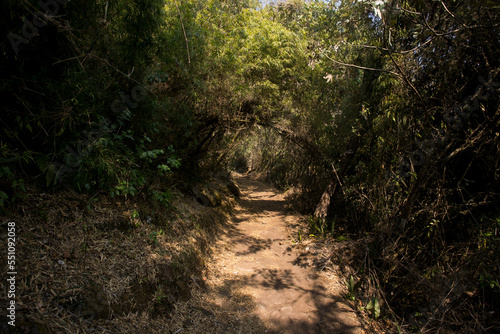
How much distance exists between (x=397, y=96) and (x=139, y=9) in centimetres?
401

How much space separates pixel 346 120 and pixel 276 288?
12.2 feet

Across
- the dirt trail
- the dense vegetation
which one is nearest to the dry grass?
the dense vegetation

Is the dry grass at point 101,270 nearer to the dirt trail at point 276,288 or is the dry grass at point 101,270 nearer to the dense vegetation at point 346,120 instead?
the dense vegetation at point 346,120

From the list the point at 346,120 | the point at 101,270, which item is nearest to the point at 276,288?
the point at 101,270

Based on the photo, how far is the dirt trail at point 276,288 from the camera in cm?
320

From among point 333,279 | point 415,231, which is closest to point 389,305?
point 333,279

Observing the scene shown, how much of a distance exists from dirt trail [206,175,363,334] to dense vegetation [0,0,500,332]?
0.77 meters

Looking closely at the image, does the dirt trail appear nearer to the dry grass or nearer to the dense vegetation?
the dry grass

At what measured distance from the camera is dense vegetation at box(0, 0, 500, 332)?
7.82 ft

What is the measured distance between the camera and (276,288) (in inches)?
151

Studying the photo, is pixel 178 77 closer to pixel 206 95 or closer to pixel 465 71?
pixel 206 95

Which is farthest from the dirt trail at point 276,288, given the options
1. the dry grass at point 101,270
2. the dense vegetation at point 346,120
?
the dense vegetation at point 346,120

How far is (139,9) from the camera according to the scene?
10.2 ft

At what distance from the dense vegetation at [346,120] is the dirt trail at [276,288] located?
A: 0.77 m
